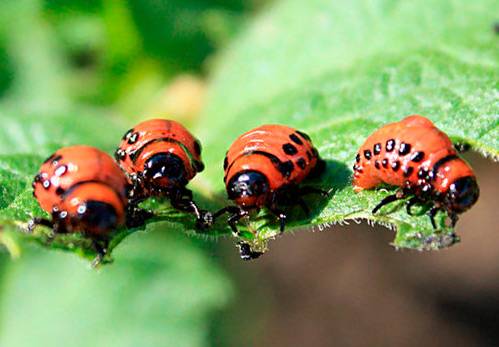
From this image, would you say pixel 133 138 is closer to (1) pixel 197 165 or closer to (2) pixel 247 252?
(1) pixel 197 165

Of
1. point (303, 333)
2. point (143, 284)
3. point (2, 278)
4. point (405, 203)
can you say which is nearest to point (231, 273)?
point (143, 284)

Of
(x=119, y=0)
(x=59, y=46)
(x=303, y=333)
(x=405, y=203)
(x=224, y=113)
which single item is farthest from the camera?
(x=303, y=333)

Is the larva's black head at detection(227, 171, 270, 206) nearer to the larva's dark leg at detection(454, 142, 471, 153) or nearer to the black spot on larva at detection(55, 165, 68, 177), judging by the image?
the black spot on larva at detection(55, 165, 68, 177)

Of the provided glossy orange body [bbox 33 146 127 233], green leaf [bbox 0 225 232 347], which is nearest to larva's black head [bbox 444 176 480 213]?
glossy orange body [bbox 33 146 127 233]

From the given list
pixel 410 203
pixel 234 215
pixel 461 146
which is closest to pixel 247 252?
pixel 234 215

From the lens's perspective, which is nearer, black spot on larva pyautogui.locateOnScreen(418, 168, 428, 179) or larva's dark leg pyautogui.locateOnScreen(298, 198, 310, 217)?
black spot on larva pyautogui.locateOnScreen(418, 168, 428, 179)

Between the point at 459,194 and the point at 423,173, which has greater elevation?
the point at 423,173

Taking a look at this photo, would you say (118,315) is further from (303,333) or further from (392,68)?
(392,68)
